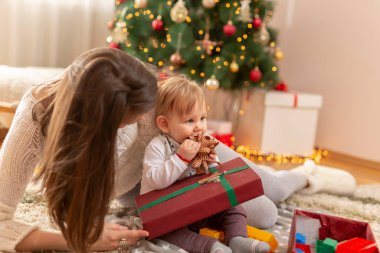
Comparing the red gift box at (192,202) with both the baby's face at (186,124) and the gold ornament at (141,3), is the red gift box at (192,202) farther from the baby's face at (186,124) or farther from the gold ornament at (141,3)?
the gold ornament at (141,3)

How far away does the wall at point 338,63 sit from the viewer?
9.28ft

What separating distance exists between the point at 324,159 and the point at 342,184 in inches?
40.7

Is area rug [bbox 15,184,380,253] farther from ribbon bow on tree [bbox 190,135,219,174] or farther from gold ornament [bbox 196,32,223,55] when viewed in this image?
gold ornament [bbox 196,32,223,55]

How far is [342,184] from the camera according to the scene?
1.94 metres

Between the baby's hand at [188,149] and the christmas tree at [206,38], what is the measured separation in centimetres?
122

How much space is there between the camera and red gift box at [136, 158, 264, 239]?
1.18 metres

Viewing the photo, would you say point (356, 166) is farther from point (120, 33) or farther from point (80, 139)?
point (80, 139)

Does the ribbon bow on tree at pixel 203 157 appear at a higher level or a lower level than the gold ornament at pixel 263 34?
lower

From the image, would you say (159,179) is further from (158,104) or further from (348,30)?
(348,30)

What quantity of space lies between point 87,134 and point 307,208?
1.10 meters

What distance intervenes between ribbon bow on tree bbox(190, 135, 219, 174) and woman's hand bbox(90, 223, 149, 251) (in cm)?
24

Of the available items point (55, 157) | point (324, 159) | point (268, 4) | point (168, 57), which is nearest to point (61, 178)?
point (55, 157)

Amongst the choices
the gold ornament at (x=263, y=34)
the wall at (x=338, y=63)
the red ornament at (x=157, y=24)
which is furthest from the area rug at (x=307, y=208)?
the red ornament at (x=157, y=24)

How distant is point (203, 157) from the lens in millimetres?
1307
